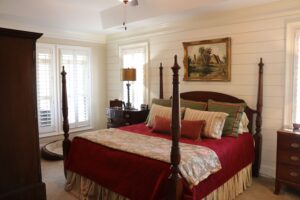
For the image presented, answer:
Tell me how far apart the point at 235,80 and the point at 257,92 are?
383 millimetres

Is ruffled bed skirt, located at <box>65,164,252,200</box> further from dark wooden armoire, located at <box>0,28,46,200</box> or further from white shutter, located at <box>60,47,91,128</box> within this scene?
white shutter, located at <box>60,47,91,128</box>

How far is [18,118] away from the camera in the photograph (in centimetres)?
271

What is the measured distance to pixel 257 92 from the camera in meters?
3.59

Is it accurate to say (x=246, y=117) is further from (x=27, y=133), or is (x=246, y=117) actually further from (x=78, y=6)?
(x=78, y=6)

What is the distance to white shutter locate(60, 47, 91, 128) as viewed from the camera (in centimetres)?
532

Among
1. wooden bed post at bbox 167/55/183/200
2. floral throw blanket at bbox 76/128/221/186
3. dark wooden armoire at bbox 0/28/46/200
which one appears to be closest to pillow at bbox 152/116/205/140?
floral throw blanket at bbox 76/128/221/186

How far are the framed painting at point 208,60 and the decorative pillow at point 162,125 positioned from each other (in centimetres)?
112

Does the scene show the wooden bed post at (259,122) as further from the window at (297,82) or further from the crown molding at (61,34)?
the crown molding at (61,34)

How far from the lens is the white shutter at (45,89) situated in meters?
4.90

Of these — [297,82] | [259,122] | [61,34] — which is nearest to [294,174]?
[259,122]

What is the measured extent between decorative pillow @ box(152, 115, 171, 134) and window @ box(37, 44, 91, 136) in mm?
2566

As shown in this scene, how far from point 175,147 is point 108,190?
1.02 meters

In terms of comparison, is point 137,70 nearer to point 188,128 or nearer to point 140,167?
point 188,128

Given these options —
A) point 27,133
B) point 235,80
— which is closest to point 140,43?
point 235,80
